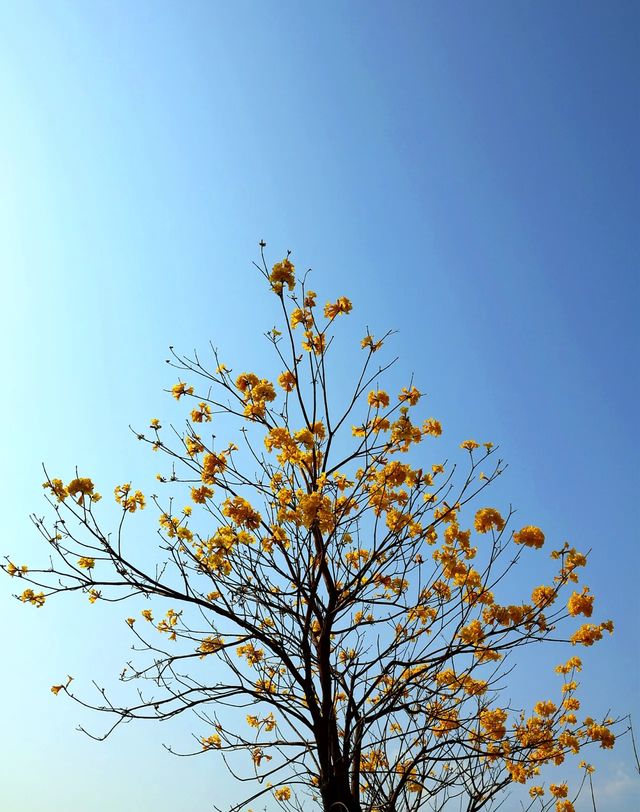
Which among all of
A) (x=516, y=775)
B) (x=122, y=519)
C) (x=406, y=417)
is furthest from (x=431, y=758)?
(x=122, y=519)

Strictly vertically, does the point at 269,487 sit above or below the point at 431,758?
above

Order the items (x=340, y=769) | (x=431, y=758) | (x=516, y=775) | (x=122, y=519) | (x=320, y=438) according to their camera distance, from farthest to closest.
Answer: (x=516, y=775) → (x=320, y=438) → (x=122, y=519) → (x=431, y=758) → (x=340, y=769)

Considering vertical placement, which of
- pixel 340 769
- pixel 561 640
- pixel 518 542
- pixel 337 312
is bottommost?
pixel 340 769

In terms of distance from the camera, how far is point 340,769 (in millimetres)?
3623

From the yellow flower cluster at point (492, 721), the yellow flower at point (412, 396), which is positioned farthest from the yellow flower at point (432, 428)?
the yellow flower cluster at point (492, 721)

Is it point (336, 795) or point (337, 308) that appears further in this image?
point (337, 308)

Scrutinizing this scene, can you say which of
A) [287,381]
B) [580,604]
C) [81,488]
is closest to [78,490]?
[81,488]

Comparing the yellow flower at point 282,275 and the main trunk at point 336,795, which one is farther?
the yellow flower at point 282,275

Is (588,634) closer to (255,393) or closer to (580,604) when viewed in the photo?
(580,604)

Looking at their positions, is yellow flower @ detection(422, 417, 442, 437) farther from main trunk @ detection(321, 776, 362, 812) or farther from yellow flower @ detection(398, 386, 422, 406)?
main trunk @ detection(321, 776, 362, 812)

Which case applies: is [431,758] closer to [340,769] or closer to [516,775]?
[340,769]

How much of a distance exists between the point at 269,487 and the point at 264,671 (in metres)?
1.23

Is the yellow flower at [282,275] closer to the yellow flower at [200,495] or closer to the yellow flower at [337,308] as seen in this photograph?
the yellow flower at [337,308]

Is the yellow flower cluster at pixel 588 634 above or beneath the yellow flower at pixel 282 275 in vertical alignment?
beneath
